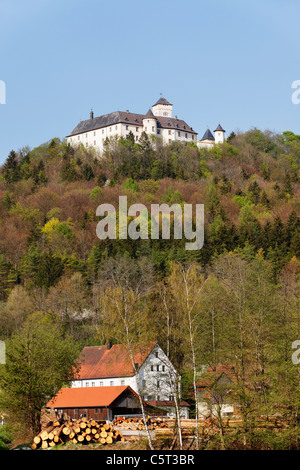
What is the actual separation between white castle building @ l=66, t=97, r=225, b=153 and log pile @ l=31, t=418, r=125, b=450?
9561 cm

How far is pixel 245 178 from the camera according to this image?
383 ft

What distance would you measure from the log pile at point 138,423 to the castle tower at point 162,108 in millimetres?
103860

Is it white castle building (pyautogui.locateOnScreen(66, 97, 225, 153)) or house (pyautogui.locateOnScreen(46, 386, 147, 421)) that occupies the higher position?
white castle building (pyautogui.locateOnScreen(66, 97, 225, 153))

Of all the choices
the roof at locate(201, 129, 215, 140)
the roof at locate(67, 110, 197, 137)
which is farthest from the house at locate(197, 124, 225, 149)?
the roof at locate(67, 110, 197, 137)

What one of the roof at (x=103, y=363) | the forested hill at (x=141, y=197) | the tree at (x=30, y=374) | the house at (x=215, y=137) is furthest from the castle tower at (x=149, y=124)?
the tree at (x=30, y=374)

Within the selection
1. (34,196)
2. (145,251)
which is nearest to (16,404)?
(145,251)

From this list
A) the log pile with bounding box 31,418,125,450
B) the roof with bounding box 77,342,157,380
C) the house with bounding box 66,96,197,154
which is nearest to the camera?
the log pile with bounding box 31,418,125,450

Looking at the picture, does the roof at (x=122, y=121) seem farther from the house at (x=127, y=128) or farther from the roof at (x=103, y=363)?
the roof at (x=103, y=363)

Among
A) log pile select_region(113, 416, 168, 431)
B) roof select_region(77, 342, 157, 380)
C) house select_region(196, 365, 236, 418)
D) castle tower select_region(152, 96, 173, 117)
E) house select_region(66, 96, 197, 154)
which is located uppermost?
castle tower select_region(152, 96, 173, 117)

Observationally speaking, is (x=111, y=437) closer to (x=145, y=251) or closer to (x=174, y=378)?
(x=174, y=378)

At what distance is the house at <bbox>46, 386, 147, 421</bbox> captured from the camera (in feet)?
121

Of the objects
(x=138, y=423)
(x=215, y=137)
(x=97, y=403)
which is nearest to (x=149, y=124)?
(x=215, y=137)

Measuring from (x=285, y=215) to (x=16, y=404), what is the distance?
210 feet

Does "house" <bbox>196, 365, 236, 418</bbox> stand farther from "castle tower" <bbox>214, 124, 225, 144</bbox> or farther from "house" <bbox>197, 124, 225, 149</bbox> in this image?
"castle tower" <bbox>214, 124, 225, 144</bbox>
